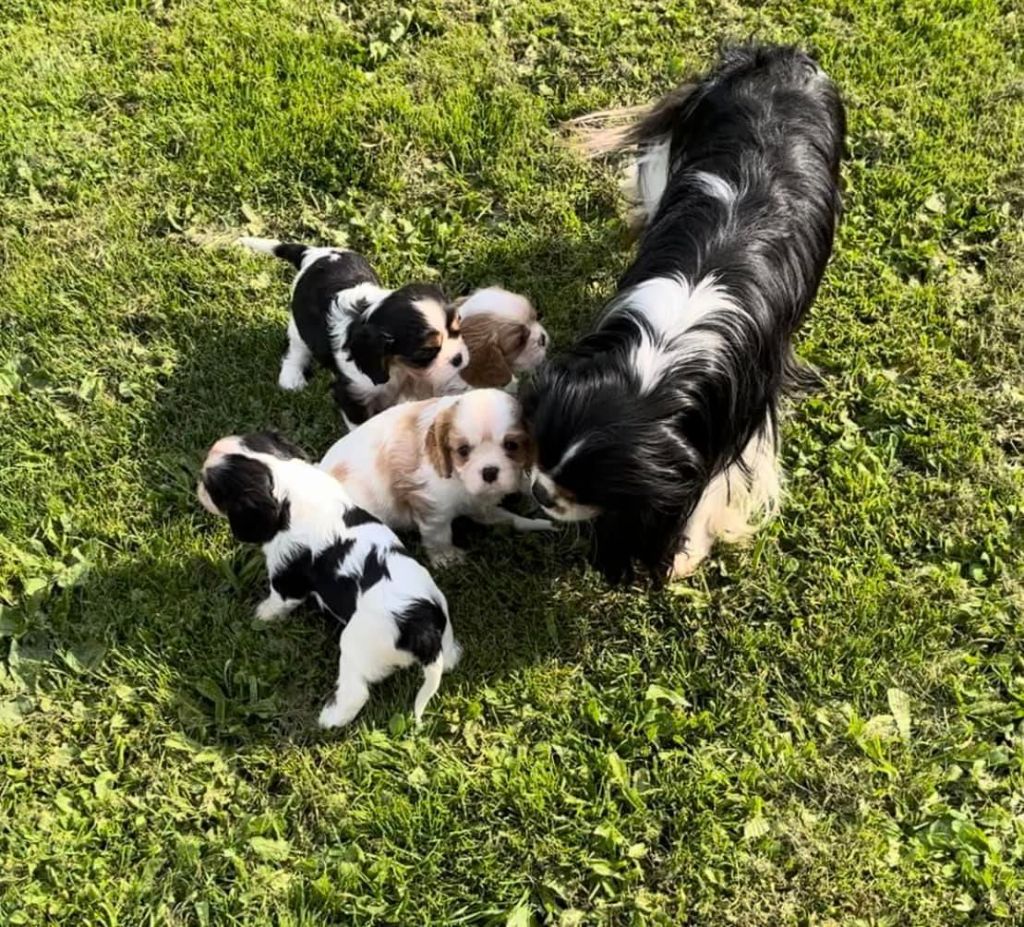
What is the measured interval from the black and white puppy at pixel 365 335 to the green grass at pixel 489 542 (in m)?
0.29

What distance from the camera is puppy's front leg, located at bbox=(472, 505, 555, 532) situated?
3762 millimetres

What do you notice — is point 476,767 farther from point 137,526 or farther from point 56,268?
point 56,268

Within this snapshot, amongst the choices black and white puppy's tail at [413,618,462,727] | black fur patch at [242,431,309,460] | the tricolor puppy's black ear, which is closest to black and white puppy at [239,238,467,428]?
black fur patch at [242,431,309,460]

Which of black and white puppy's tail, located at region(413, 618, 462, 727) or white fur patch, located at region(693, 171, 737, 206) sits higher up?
white fur patch, located at region(693, 171, 737, 206)

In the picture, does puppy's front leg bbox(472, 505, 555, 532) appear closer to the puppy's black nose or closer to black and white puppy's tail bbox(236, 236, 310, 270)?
the puppy's black nose

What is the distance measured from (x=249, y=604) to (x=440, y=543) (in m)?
0.76

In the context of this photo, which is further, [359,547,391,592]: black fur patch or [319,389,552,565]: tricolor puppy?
[319,389,552,565]: tricolor puppy

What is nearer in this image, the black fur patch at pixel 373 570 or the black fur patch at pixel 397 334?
the black fur patch at pixel 373 570

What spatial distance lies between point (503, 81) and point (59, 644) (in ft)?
11.6

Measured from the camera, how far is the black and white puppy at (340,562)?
310cm

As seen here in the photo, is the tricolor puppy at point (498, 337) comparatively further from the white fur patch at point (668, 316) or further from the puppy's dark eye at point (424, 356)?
the white fur patch at point (668, 316)

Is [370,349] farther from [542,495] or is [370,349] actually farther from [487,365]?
[542,495]

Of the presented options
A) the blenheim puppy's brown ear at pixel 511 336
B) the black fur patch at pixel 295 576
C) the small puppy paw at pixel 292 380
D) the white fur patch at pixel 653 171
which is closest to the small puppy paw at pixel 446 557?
the black fur patch at pixel 295 576

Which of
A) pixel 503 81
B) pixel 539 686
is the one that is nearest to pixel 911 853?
pixel 539 686
